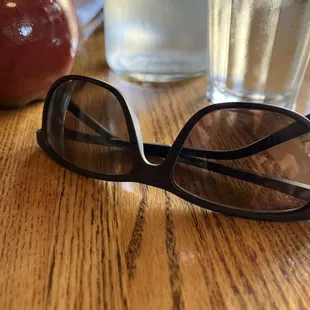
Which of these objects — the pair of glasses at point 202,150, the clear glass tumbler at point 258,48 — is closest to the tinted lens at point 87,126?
the pair of glasses at point 202,150

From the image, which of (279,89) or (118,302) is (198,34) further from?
(118,302)

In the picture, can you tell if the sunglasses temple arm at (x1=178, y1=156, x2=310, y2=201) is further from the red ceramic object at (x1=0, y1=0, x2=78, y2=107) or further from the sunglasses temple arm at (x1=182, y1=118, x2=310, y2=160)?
the red ceramic object at (x1=0, y1=0, x2=78, y2=107)

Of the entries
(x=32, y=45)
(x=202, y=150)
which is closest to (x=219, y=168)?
(x=202, y=150)

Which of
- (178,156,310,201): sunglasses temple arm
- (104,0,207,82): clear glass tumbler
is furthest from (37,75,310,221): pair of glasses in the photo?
(104,0,207,82): clear glass tumbler

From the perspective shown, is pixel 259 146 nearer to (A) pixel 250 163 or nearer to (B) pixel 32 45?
(A) pixel 250 163

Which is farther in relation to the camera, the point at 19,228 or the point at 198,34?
the point at 198,34

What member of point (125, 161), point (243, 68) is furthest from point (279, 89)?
point (125, 161)

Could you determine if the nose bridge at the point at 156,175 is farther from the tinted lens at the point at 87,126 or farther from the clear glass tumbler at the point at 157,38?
the clear glass tumbler at the point at 157,38
